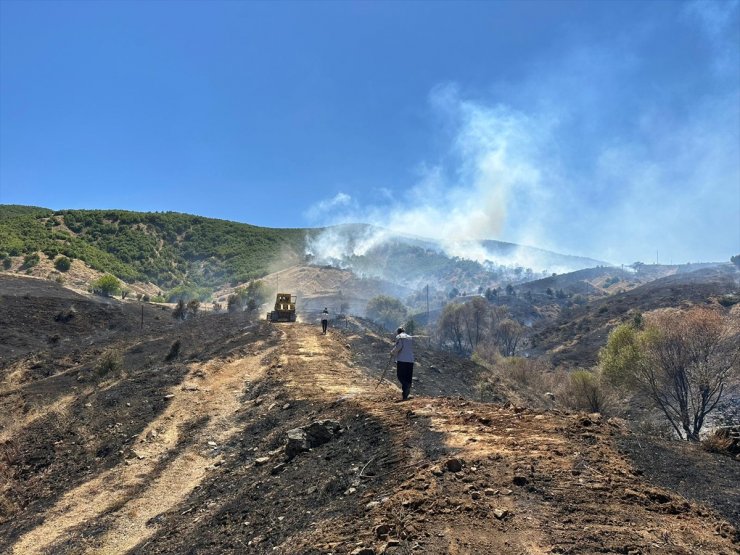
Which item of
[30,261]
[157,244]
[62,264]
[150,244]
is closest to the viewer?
[30,261]

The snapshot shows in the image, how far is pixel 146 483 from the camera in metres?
10.6

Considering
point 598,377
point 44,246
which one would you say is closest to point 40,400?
point 598,377

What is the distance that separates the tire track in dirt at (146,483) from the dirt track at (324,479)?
40 millimetres

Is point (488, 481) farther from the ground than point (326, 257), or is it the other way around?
point (326, 257)

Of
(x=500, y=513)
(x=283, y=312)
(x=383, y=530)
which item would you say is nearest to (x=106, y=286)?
(x=283, y=312)

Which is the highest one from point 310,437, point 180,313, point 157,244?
point 157,244

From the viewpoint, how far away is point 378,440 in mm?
8531

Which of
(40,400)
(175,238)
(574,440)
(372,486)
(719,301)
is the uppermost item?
(175,238)

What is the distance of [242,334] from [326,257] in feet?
375

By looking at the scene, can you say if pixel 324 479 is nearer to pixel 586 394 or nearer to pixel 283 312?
pixel 586 394

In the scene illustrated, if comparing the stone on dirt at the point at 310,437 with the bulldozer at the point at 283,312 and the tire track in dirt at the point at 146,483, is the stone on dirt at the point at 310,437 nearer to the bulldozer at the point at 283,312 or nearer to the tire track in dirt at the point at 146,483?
the tire track in dirt at the point at 146,483

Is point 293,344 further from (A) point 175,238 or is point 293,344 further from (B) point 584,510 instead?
(A) point 175,238

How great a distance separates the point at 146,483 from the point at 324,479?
5175 mm

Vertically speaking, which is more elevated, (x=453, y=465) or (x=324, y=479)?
(x=453, y=465)
